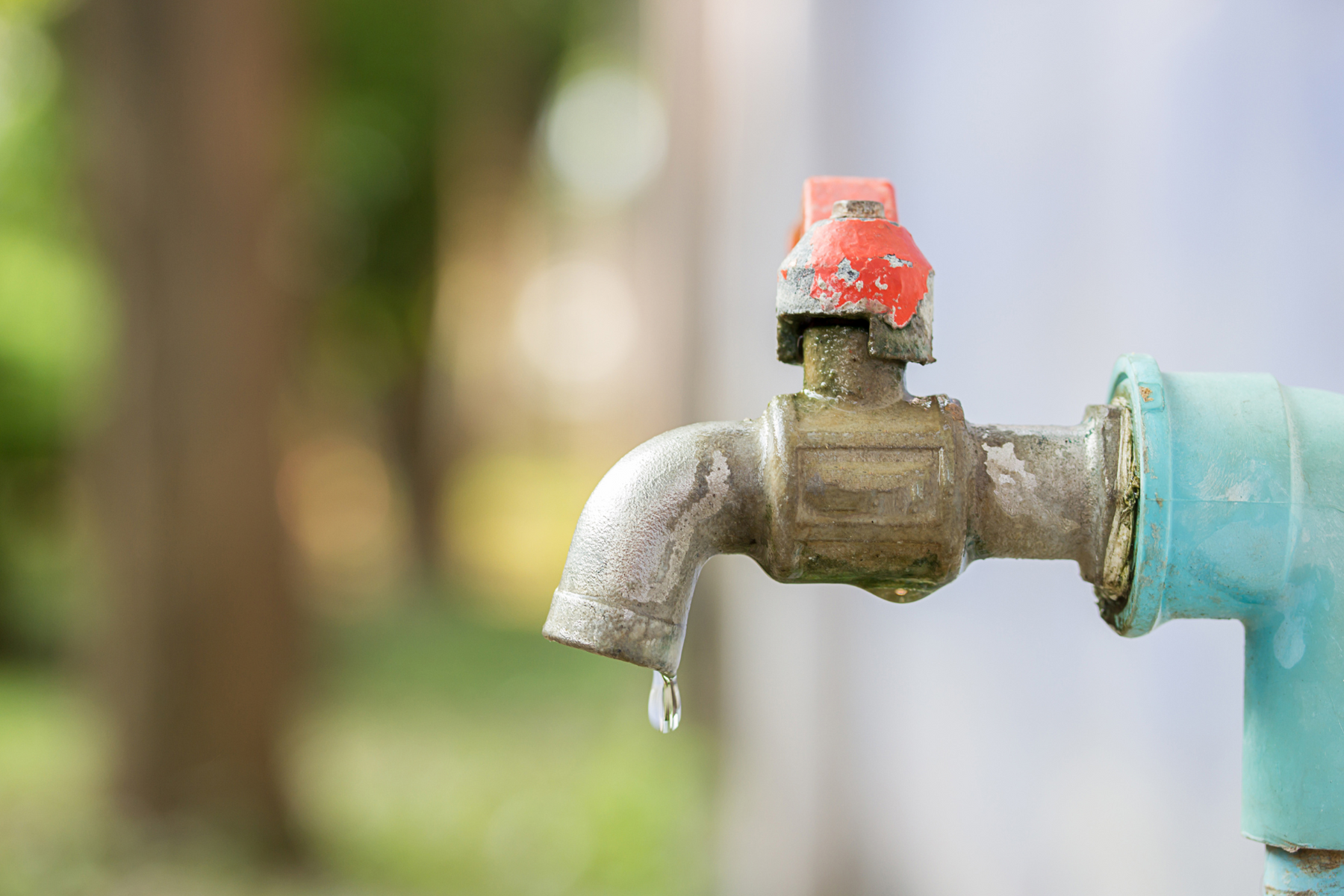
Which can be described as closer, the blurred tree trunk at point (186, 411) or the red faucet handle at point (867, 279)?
the red faucet handle at point (867, 279)

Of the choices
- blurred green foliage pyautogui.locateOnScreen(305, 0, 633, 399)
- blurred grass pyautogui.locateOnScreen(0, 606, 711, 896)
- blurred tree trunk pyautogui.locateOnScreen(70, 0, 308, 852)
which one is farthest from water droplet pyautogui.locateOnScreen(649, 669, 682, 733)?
blurred green foliage pyautogui.locateOnScreen(305, 0, 633, 399)

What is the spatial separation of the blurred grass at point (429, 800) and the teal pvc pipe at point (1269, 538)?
9.17 ft

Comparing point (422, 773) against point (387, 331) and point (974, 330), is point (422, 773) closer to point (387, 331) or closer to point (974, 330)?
point (974, 330)

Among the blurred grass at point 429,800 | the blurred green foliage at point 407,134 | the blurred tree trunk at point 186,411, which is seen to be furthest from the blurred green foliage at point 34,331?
the blurred tree trunk at point 186,411

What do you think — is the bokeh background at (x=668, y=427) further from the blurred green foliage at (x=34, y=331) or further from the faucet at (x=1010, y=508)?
the faucet at (x=1010, y=508)

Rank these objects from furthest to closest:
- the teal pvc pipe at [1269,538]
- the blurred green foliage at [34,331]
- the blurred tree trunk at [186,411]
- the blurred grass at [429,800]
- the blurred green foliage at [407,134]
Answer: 1. the blurred green foliage at [407,134]
2. the blurred green foliage at [34,331]
3. the blurred tree trunk at [186,411]
4. the blurred grass at [429,800]
5. the teal pvc pipe at [1269,538]

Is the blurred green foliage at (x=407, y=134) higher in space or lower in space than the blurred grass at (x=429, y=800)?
higher

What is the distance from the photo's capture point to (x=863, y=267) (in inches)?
24.7

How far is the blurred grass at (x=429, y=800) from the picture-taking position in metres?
3.25

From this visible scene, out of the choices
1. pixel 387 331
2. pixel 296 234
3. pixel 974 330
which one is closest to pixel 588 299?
pixel 387 331

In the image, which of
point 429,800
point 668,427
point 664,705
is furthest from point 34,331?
point 664,705

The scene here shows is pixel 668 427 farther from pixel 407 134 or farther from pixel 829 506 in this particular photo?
pixel 407 134

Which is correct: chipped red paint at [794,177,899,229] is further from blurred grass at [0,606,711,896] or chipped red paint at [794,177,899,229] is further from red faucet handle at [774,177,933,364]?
blurred grass at [0,606,711,896]

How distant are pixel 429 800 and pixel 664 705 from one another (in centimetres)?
334
